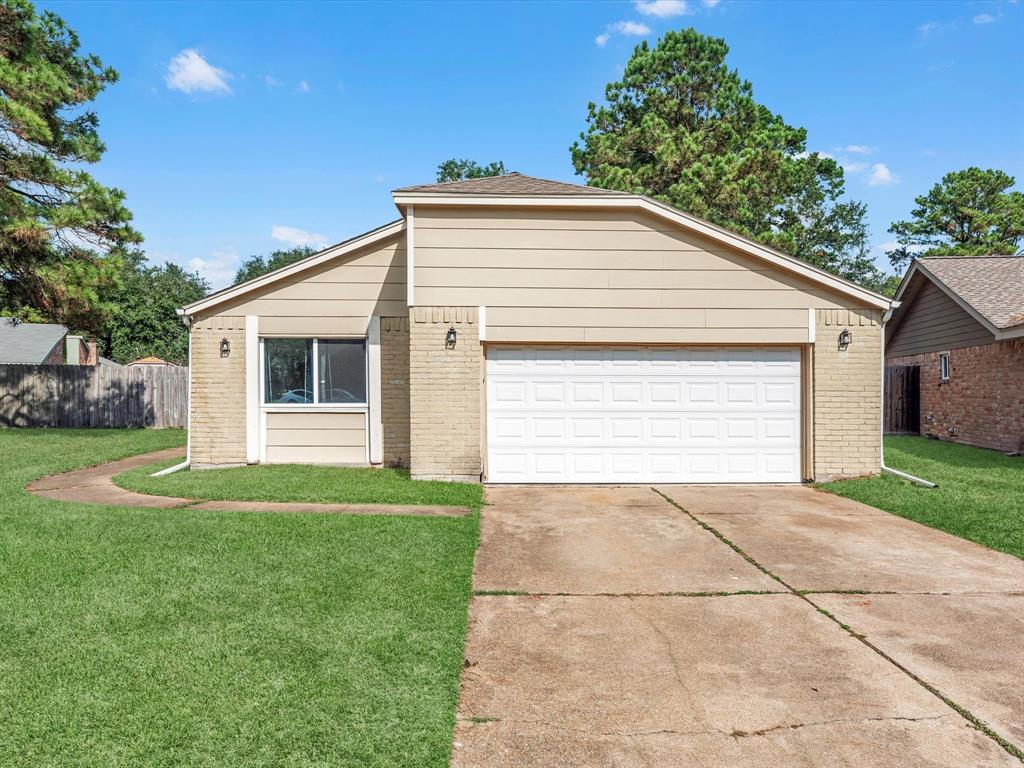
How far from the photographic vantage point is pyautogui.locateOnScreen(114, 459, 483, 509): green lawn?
7.69m

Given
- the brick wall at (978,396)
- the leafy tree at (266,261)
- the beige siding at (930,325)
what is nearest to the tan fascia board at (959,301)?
the beige siding at (930,325)

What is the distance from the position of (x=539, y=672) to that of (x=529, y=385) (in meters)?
6.30

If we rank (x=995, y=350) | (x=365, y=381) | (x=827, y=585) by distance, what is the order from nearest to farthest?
1. (x=827, y=585)
2. (x=365, y=381)
3. (x=995, y=350)

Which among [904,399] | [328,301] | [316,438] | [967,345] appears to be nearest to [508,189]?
[328,301]

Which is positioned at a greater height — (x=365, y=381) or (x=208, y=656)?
(x=365, y=381)

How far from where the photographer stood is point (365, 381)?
1016 cm

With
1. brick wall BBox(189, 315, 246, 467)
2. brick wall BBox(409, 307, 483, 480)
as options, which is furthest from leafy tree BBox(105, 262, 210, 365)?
brick wall BBox(409, 307, 483, 480)

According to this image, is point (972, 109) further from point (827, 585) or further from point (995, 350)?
point (827, 585)

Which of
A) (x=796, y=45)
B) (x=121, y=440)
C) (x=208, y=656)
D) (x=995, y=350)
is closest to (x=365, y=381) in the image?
(x=208, y=656)

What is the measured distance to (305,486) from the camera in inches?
328

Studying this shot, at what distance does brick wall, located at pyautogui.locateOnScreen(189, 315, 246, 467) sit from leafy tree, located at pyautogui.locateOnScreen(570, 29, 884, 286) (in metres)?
17.7

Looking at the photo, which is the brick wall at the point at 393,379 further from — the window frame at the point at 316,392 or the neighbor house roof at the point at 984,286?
the neighbor house roof at the point at 984,286

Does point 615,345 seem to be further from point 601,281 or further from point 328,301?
point 328,301

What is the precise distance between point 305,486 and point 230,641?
4.97 metres
